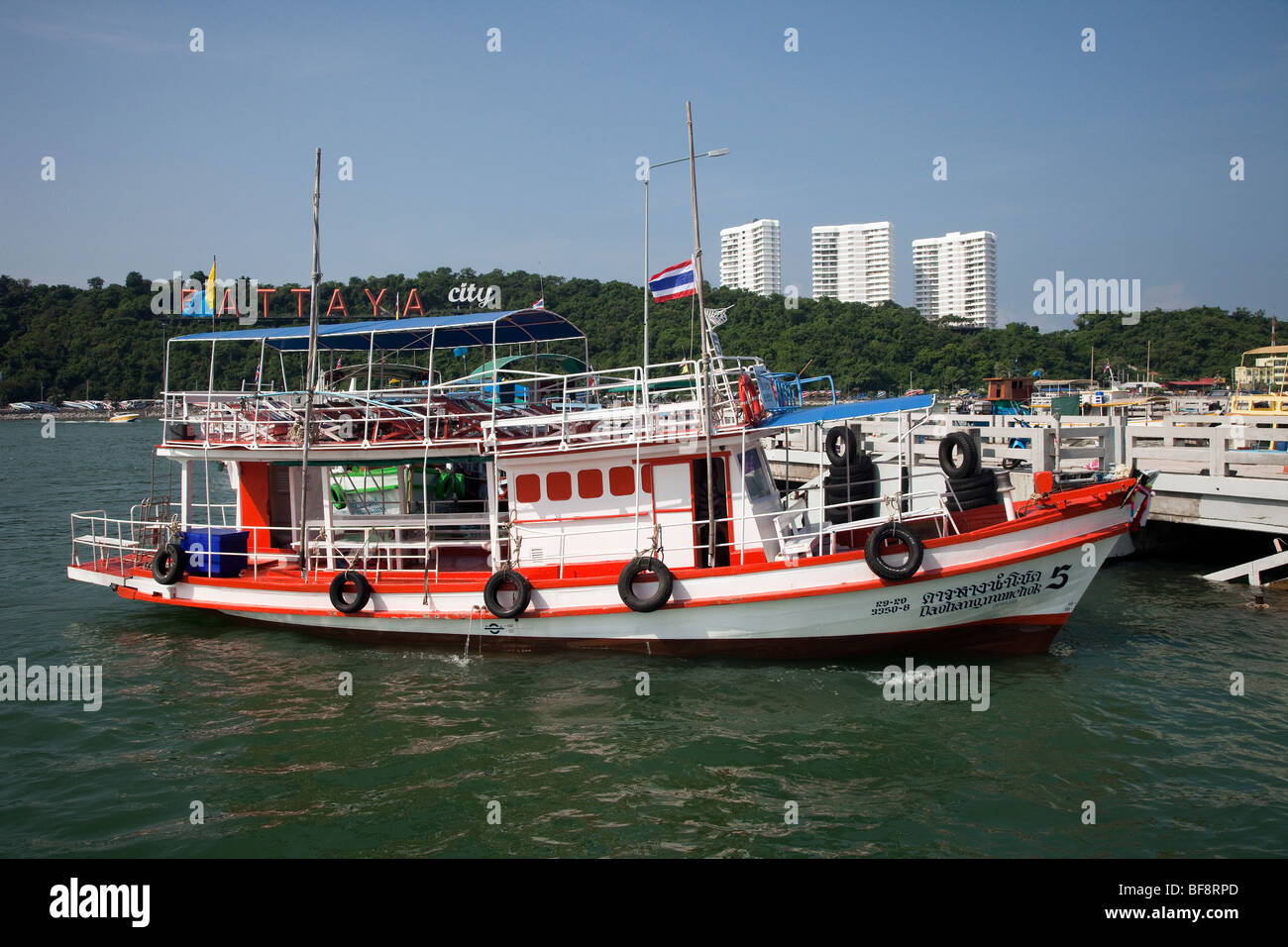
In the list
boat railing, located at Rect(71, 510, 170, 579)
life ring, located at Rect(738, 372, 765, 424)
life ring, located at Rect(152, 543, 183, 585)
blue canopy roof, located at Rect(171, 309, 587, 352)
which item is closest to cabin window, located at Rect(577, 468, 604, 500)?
life ring, located at Rect(738, 372, 765, 424)

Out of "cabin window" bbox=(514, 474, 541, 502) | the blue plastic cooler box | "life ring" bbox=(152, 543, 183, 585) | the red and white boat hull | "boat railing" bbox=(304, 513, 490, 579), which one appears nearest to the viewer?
the red and white boat hull

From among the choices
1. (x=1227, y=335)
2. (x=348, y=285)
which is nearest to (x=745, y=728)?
(x=348, y=285)

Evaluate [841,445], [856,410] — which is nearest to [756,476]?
[841,445]

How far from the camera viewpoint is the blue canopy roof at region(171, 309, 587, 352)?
13.3 meters

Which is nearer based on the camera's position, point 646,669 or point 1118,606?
point 646,669

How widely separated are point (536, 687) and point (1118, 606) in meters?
10.1

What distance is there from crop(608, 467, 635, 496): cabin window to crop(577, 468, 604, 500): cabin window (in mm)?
134

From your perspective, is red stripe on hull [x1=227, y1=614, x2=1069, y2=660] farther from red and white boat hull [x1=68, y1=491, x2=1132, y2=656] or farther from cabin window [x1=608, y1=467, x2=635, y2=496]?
cabin window [x1=608, y1=467, x2=635, y2=496]

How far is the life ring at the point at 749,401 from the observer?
1214 cm

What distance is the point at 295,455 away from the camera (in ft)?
43.6

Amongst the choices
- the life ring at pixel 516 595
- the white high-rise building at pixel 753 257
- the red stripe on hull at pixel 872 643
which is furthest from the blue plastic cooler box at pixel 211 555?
the white high-rise building at pixel 753 257

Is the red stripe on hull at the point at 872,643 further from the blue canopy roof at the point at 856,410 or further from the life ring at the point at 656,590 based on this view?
the blue canopy roof at the point at 856,410
